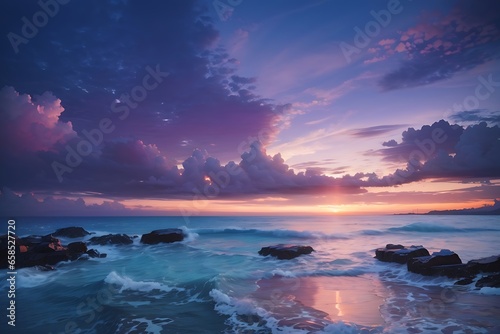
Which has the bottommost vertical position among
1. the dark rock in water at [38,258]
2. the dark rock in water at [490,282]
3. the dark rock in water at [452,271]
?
the dark rock in water at [452,271]

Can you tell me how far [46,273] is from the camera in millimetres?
22406

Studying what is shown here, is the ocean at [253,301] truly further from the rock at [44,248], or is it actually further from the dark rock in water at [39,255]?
the rock at [44,248]

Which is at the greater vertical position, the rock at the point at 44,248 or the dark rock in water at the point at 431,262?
the rock at the point at 44,248

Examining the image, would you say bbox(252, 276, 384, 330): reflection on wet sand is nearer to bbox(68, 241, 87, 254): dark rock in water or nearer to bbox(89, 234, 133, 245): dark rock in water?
bbox(68, 241, 87, 254): dark rock in water

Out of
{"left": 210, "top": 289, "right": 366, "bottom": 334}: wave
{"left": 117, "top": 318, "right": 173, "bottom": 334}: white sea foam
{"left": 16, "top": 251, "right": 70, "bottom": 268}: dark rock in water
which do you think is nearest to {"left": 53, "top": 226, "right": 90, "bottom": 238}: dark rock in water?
{"left": 16, "top": 251, "right": 70, "bottom": 268}: dark rock in water

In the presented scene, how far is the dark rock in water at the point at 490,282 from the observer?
1413 centimetres

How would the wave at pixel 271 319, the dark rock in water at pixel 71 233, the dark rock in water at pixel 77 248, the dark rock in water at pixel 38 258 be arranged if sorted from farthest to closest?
the dark rock in water at pixel 71 233, the dark rock in water at pixel 77 248, the dark rock in water at pixel 38 258, the wave at pixel 271 319

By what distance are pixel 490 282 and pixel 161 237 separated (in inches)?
1565

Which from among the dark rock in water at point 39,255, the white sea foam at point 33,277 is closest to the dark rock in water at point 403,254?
the white sea foam at point 33,277

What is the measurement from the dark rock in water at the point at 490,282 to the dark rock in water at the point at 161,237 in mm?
38331

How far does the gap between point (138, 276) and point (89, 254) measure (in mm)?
12959

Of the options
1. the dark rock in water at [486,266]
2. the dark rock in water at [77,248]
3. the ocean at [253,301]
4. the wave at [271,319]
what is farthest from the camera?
the dark rock in water at [77,248]

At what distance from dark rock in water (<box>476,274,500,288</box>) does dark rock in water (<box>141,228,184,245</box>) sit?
3833 cm

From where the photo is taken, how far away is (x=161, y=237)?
138ft
